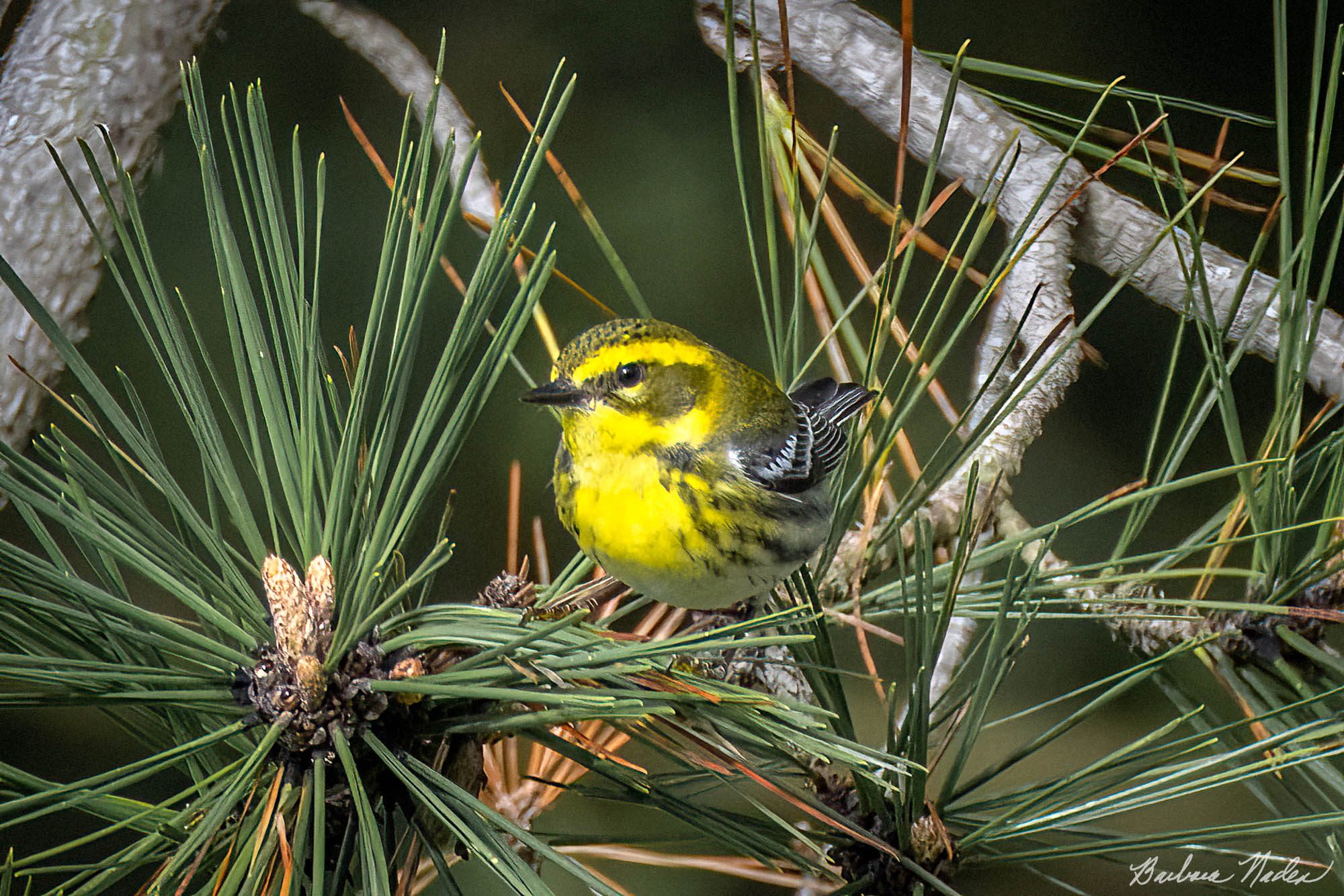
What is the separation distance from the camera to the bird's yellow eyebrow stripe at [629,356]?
0.61m

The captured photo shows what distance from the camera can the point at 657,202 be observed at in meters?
1.34

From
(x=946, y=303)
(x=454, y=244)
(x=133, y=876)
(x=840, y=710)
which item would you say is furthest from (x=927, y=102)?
(x=133, y=876)

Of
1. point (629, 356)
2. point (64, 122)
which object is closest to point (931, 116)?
point (629, 356)

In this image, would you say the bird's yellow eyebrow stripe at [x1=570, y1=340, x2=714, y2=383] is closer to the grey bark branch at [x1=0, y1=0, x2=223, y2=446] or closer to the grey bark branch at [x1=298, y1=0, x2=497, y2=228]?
the grey bark branch at [x1=298, y1=0, x2=497, y2=228]

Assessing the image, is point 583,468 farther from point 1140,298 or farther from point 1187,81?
point 1187,81

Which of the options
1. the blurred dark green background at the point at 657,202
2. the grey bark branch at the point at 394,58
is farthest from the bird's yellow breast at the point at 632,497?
the blurred dark green background at the point at 657,202

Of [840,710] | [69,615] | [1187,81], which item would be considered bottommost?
[840,710]

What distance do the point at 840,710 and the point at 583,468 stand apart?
218 millimetres

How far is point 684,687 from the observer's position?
1.30ft

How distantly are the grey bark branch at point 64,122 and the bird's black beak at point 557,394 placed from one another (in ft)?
1.22

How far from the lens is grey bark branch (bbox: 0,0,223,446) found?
2.37 ft

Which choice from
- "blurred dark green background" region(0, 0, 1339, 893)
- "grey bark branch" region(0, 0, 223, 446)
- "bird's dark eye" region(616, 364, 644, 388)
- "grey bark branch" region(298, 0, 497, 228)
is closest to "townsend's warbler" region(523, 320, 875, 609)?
"bird's dark eye" region(616, 364, 644, 388)

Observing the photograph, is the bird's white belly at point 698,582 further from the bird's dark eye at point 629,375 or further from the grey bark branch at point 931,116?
the grey bark branch at point 931,116

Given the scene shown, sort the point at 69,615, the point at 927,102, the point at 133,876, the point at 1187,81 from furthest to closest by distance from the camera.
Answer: the point at 1187,81 < the point at 133,876 < the point at 927,102 < the point at 69,615
